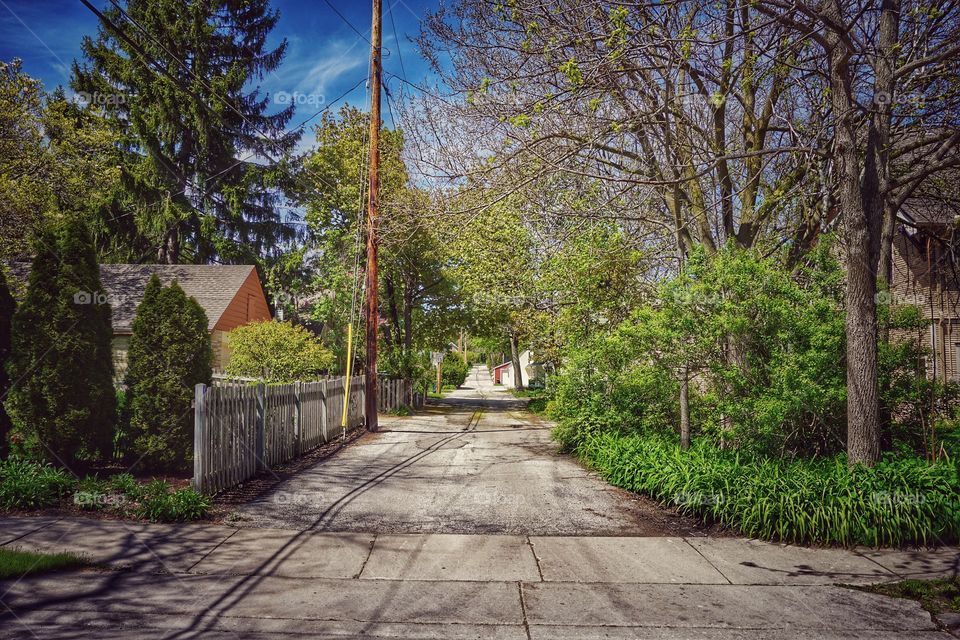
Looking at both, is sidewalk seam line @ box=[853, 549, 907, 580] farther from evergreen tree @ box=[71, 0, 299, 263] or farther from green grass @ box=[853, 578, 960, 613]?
evergreen tree @ box=[71, 0, 299, 263]

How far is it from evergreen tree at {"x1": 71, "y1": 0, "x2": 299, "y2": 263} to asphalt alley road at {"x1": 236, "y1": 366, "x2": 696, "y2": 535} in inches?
814

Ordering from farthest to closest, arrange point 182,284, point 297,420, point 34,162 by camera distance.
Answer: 1. point 182,284
2. point 34,162
3. point 297,420

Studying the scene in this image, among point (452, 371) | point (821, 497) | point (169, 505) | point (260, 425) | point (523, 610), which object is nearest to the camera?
point (523, 610)

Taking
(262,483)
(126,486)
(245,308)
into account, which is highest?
(245,308)

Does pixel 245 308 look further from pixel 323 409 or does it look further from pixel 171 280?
pixel 323 409

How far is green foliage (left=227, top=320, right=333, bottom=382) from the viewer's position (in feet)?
49.3

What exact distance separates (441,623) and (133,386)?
6.84 meters

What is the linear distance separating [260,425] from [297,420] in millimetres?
1825

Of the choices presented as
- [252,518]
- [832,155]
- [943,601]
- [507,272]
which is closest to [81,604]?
[252,518]

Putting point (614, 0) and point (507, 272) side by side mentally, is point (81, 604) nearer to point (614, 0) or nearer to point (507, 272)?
point (614, 0)

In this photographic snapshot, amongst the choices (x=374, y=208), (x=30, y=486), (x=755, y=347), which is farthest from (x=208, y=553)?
(x=374, y=208)

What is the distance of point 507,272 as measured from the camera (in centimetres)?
2008

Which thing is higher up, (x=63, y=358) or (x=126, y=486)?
(x=63, y=358)

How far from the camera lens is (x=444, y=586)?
5070mm
